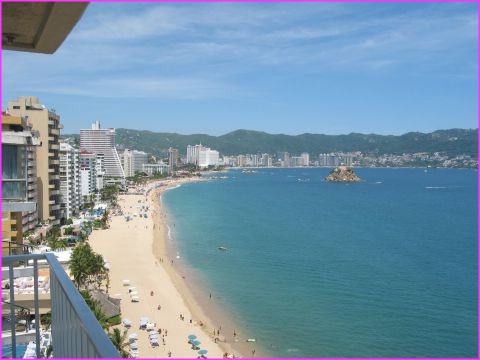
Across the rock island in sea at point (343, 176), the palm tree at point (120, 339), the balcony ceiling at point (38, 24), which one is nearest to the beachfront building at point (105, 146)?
the rock island in sea at point (343, 176)

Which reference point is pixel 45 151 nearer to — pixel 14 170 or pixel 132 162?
pixel 14 170

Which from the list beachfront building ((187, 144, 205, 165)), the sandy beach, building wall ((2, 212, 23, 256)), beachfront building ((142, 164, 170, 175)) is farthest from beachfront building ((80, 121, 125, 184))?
beachfront building ((187, 144, 205, 165))

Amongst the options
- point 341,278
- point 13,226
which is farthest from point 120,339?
point 341,278

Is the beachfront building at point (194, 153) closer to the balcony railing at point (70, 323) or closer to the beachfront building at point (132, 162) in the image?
the beachfront building at point (132, 162)

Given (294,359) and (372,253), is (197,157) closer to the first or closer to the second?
(372,253)

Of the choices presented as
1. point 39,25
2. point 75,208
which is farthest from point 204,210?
point 39,25

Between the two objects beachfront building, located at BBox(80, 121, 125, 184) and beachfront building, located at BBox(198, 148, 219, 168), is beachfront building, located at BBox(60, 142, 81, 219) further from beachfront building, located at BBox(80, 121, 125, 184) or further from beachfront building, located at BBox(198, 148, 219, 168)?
beachfront building, located at BBox(198, 148, 219, 168)

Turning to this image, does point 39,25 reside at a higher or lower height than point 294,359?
higher
